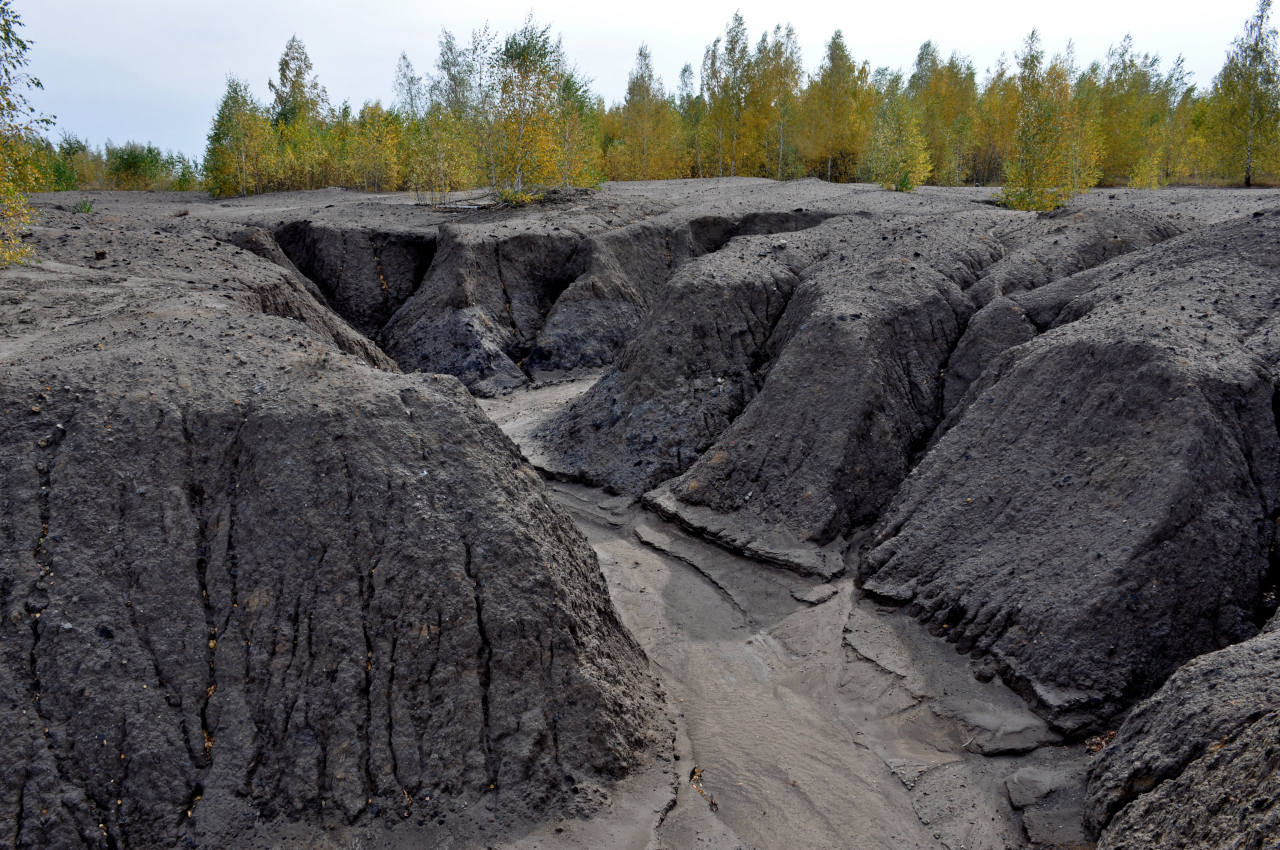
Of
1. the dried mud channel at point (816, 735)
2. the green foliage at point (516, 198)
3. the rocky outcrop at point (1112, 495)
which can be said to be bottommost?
the dried mud channel at point (816, 735)

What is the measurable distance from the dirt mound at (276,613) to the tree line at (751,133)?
14.9m

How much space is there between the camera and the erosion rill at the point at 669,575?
15.4ft

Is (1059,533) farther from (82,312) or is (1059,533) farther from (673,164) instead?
(673,164)

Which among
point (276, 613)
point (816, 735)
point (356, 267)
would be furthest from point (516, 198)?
point (816, 735)

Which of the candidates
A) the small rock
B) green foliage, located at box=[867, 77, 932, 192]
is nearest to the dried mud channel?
the small rock

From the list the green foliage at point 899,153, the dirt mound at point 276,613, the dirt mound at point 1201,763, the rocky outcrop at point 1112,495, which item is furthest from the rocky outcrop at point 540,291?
the dirt mound at point 1201,763

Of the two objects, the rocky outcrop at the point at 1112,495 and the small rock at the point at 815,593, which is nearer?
the rocky outcrop at the point at 1112,495

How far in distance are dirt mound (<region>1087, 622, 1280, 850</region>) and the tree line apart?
1401 centimetres

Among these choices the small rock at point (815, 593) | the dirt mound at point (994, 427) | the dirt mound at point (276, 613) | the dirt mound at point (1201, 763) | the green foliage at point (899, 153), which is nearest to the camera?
the dirt mound at point (1201, 763)

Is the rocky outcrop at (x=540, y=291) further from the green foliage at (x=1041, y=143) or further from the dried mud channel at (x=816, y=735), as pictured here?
the dried mud channel at (x=816, y=735)

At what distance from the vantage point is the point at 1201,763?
430 centimetres

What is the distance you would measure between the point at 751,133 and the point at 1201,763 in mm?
30011

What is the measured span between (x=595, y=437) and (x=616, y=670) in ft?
18.3

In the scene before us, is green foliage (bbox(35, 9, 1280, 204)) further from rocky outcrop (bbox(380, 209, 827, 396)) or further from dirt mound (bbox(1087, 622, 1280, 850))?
dirt mound (bbox(1087, 622, 1280, 850))
